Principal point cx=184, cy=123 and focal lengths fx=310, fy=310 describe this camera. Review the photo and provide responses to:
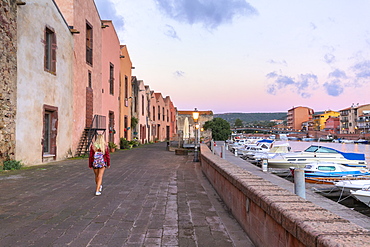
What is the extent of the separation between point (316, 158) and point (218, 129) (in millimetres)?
50350

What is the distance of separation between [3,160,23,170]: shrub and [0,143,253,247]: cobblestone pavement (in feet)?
9.23

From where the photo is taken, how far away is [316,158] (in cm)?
2441

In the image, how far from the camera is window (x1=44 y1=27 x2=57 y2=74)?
14873mm

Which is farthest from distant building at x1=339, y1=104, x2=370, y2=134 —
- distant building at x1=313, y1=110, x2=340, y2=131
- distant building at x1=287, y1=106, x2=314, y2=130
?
distant building at x1=287, y1=106, x2=314, y2=130

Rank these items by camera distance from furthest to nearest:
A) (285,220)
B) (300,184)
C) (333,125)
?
(333,125)
(300,184)
(285,220)

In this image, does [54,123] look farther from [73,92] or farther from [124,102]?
[124,102]

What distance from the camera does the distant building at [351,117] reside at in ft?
372

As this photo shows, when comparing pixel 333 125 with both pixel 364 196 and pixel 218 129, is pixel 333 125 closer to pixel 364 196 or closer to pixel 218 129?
pixel 218 129

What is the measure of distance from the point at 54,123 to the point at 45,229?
1168 centimetres

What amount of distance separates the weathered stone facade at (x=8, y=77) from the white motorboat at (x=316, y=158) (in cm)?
1878

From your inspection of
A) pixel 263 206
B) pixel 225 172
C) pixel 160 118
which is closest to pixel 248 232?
pixel 263 206

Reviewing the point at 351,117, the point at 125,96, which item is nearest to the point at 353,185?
the point at 125,96

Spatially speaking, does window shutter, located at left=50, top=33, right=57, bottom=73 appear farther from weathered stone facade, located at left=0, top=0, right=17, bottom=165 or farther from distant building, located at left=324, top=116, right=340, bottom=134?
distant building, located at left=324, top=116, right=340, bottom=134

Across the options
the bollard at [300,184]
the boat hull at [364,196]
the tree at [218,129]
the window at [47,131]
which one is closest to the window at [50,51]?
the window at [47,131]
